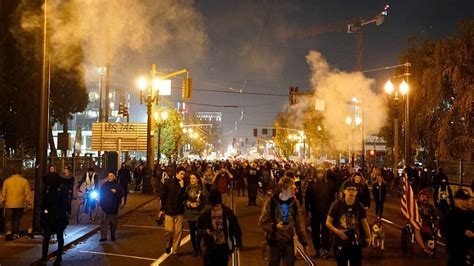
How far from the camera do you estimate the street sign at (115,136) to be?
107 feet

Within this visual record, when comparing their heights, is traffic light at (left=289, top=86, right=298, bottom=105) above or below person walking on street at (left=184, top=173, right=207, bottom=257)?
above

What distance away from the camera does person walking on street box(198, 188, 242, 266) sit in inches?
281

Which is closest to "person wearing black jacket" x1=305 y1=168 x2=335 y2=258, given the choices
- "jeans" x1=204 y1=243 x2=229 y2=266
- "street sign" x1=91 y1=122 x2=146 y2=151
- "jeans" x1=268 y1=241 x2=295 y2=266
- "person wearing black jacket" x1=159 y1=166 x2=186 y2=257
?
"person wearing black jacket" x1=159 y1=166 x2=186 y2=257

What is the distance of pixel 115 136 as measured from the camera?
1277 inches

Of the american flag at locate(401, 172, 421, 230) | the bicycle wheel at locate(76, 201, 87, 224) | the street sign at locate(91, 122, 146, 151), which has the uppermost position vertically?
the street sign at locate(91, 122, 146, 151)

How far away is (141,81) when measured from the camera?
95.6 feet

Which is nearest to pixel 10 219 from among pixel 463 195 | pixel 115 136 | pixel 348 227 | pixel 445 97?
pixel 348 227

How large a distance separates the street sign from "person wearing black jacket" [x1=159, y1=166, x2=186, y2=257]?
20562mm

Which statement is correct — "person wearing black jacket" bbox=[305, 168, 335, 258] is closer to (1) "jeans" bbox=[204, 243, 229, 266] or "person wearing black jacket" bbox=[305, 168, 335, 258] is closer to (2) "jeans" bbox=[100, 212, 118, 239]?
(1) "jeans" bbox=[204, 243, 229, 266]

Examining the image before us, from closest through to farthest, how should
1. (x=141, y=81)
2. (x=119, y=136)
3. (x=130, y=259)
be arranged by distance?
(x=130, y=259), (x=141, y=81), (x=119, y=136)

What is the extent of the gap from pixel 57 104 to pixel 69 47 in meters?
4.62

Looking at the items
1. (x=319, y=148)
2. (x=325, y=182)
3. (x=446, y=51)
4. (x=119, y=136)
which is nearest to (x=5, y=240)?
(x=325, y=182)

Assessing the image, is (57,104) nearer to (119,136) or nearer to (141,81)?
(119,136)

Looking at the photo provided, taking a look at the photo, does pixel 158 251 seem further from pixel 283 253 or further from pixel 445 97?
pixel 445 97
